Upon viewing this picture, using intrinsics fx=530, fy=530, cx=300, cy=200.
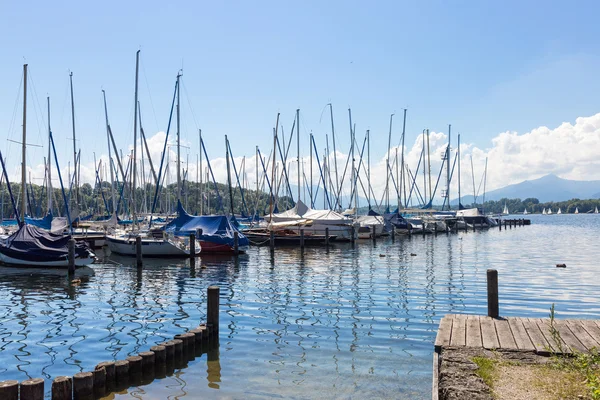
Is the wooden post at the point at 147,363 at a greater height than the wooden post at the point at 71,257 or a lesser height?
lesser

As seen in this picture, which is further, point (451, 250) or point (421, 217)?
point (421, 217)

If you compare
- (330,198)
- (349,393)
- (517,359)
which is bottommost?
(349,393)

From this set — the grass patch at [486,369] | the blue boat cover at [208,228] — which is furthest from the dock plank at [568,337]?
the blue boat cover at [208,228]

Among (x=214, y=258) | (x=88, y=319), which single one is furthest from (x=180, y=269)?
(x=88, y=319)

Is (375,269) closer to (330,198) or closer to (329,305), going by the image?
(329,305)

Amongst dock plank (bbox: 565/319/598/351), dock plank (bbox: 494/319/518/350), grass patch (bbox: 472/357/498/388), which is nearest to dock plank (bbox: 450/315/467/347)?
dock plank (bbox: 494/319/518/350)

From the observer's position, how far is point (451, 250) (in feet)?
163

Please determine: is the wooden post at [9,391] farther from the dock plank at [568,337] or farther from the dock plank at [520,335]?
the dock plank at [568,337]

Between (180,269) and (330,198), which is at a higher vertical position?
(330,198)

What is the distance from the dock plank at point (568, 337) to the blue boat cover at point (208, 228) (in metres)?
31.6

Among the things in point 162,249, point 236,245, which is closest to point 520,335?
point 162,249

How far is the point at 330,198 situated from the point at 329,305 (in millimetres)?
63128

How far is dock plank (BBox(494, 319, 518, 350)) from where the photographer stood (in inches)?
408

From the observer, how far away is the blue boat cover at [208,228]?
4153cm
